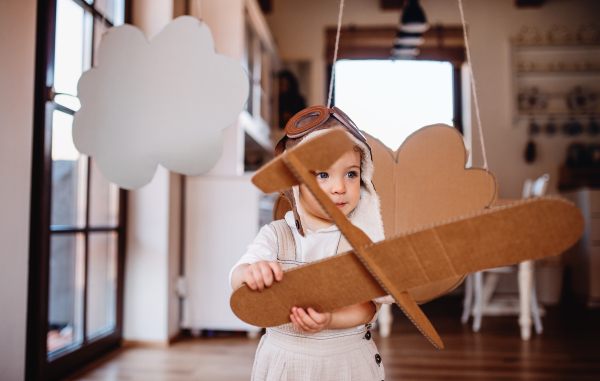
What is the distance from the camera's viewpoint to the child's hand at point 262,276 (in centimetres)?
48

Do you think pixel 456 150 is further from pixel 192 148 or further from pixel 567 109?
pixel 567 109

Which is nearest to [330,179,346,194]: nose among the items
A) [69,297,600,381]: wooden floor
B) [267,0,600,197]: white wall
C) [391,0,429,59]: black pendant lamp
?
[69,297,600,381]: wooden floor

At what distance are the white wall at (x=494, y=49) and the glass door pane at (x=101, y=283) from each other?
102 inches

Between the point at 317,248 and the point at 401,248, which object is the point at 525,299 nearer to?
the point at 317,248

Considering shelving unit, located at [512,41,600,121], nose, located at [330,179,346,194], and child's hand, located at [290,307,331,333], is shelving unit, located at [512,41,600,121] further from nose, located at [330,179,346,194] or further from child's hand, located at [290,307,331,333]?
child's hand, located at [290,307,331,333]

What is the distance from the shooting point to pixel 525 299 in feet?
7.79

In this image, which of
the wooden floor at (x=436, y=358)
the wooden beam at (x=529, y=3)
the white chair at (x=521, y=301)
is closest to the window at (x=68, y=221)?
the wooden floor at (x=436, y=358)

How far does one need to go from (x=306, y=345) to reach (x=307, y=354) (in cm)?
1

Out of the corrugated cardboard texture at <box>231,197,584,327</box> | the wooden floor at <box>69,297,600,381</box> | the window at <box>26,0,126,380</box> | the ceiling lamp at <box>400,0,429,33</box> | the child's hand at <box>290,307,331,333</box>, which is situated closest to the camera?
the corrugated cardboard texture at <box>231,197,584,327</box>

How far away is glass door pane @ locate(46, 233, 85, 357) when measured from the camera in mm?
1729

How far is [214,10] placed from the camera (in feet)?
7.92

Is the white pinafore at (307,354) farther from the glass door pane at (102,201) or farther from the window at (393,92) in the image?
the window at (393,92)

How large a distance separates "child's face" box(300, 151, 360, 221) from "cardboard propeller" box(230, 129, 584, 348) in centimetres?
18

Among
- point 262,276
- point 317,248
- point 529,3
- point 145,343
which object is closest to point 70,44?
point 145,343
